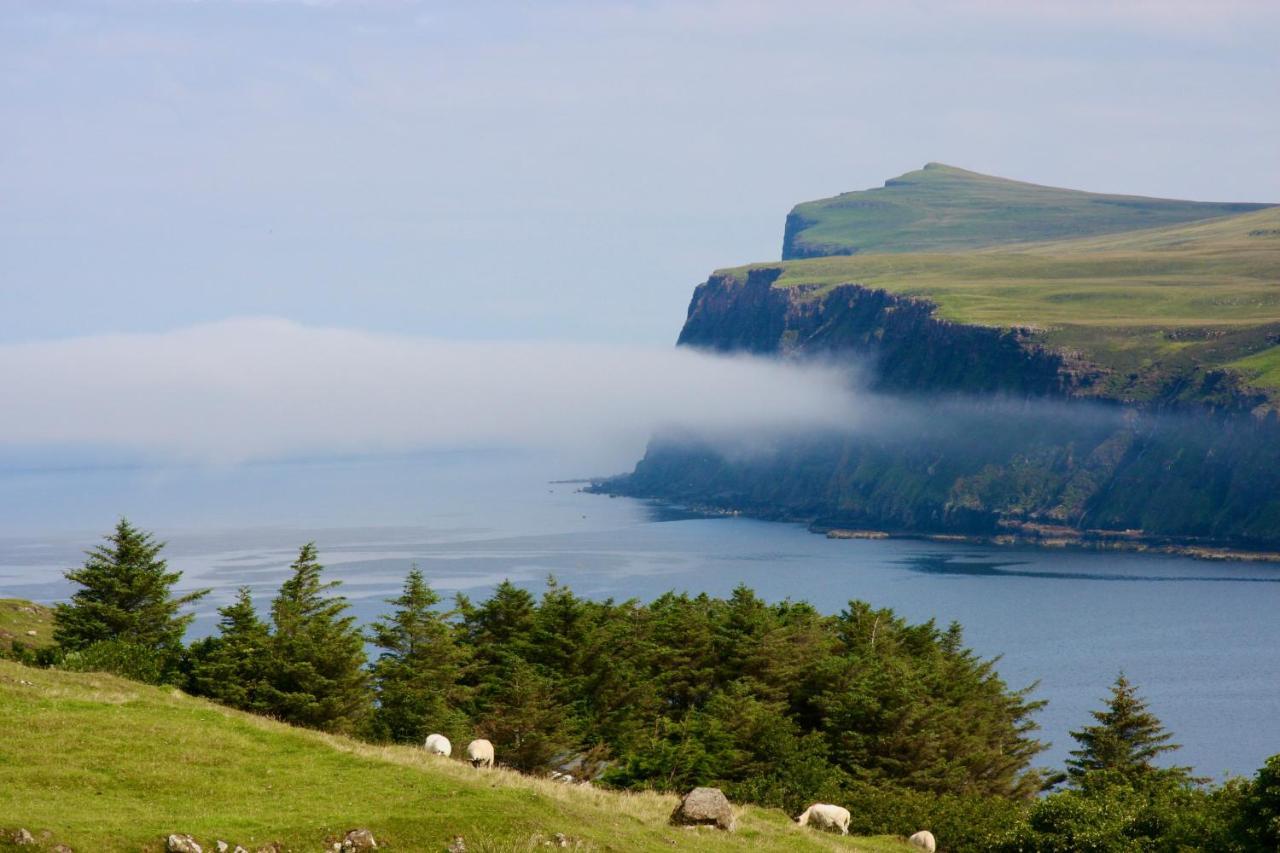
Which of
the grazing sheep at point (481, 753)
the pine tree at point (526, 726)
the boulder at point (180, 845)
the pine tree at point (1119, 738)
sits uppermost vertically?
the boulder at point (180, 845)

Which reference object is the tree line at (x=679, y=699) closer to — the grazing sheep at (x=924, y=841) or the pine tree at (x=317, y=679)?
the pine tree at (x=317, y=679)

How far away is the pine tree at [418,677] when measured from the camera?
68250 mm

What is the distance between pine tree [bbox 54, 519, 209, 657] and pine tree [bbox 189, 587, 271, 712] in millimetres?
5870

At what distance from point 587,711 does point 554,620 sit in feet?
23.3

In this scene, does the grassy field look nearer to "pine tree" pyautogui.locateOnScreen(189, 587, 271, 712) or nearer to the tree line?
the tree line

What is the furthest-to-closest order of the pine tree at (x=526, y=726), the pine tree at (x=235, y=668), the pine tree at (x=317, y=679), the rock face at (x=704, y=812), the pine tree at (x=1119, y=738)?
1. the pine tree at (x=1119, y=738)
2. the pine tree at (x=526, y=726)
3. the pine tree at (x=317, y=679)
4. the pine tree at (x=235, y=668)
5. the rock face at (x=704, y=812)

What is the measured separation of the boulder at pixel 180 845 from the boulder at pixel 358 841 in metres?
3.34

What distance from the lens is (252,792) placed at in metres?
37.2

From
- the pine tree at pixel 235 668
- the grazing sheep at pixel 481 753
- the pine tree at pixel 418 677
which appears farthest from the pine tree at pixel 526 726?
the grazing sheep at pixel 481 753

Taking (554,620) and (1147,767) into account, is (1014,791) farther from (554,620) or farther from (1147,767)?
(554,620)

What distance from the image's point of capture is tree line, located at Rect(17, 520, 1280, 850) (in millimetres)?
58062

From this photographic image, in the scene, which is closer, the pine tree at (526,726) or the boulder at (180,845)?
the boulder at (180,845)

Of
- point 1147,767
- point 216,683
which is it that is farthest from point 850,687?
point 216,683

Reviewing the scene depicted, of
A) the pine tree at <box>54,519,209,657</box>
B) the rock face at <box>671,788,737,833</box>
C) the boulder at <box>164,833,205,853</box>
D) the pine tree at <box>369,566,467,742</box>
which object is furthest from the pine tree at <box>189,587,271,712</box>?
the boulder at <box>164,833,205,853</box>
